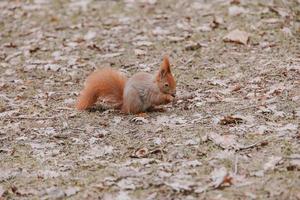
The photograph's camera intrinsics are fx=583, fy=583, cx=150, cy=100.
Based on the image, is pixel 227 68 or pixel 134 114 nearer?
pixel 134 114

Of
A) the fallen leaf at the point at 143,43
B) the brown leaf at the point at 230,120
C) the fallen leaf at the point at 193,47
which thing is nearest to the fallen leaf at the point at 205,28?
the fallen leaf at the point at 193,47

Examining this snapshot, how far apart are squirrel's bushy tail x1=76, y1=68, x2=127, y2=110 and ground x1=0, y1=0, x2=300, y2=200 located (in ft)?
0.52

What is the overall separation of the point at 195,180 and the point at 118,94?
6.01 ft

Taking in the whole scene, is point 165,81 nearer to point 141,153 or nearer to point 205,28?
point 141,153

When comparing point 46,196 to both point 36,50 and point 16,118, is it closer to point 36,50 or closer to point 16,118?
point 16,118

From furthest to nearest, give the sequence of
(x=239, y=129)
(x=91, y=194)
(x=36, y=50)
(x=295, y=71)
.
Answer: (x=36, y=50) < (x=295, y=71) < (x=239, y=129) < (x=91, y=194)

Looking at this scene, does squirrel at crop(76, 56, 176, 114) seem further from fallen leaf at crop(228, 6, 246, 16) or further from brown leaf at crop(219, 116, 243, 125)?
fallen leaf at crop(228, 6, 246, 16)

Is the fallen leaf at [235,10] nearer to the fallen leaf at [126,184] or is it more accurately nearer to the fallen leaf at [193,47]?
the fallen leaf at [193,47]

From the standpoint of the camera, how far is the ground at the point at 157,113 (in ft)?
13.8

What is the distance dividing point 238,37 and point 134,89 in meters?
2.56

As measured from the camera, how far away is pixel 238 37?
25.0 ft

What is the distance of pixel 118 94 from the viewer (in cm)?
573

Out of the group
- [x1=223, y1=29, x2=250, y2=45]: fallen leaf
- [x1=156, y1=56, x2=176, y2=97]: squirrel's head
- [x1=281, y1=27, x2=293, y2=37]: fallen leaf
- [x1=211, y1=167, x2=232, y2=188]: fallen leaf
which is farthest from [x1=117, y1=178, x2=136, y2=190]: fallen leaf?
[x1=281, y1=27, x2=293, y2=37]: fallen leaf

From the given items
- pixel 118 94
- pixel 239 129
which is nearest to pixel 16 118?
pixel 118 94
